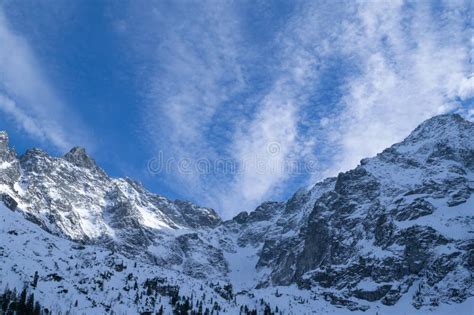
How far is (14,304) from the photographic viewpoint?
651ft
